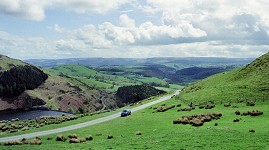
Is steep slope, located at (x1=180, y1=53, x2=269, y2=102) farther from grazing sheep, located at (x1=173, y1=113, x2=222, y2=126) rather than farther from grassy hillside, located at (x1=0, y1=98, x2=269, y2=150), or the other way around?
grazing sheep, located at (x1=173, y1=113, x2=222, y2=126)

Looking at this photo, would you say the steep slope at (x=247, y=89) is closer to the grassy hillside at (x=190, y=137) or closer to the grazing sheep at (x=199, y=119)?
the grassy hillside at (x=190, y=137)

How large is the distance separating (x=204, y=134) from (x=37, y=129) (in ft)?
129

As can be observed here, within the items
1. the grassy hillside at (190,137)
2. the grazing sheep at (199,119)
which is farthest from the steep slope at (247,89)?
the grazing sheep at (199,119)

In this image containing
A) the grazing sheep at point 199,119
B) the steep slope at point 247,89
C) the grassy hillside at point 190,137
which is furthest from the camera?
the steep slope at point 247,89

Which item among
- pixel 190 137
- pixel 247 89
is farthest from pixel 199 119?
pixel 247 89

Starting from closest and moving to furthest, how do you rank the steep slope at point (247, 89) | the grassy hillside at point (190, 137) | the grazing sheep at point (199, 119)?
the grassy hillside at point (190, 137)
the grazing sheep at point (199, 119)
the steep slope at point (247, 89)

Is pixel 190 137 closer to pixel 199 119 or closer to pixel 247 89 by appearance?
pixel 199 119

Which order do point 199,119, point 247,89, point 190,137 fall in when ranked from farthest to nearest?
Answer: point 247,89
point 199,119
point 190,137

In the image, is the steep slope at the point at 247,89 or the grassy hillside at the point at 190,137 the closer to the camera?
the grassy hillside at the point at 190,137

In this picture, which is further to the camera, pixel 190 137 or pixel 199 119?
pixel 199 119

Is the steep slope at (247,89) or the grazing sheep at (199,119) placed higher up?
the steep slope at (247,89)

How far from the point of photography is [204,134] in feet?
142

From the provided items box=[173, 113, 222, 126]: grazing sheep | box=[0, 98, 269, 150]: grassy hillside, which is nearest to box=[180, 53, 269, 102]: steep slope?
box=[0, 98, 269, 150]: grassy hillside

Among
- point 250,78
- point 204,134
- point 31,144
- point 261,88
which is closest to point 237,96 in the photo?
point 261,88
